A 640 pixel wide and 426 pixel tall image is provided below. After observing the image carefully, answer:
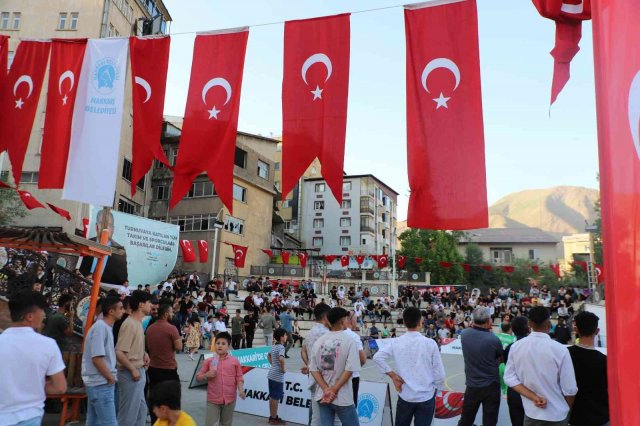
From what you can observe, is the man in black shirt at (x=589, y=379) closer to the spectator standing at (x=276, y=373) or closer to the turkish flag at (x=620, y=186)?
the turkish flag at (x=620, y=186)

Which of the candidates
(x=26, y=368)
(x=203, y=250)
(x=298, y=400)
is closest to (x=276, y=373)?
(x=298, y=400)

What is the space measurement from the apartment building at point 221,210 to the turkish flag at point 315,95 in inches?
1144

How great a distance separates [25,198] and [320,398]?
1966cm

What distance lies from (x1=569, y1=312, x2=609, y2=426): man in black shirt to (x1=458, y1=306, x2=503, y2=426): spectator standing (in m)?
1.22

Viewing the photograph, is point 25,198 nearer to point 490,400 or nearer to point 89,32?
point 89,32

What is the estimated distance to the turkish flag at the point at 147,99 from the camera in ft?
28.3

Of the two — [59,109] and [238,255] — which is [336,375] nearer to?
[59,109]

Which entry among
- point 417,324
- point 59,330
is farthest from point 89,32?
point 417,324

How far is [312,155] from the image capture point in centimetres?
733

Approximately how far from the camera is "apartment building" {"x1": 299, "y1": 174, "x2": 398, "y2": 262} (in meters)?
63.9

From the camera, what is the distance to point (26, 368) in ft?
11.5

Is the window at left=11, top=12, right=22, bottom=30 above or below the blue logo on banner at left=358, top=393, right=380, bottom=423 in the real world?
above

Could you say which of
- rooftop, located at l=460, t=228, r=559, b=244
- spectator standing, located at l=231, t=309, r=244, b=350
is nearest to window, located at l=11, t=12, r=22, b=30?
spectator standing, located at l=231, t=309, r=244, b=350

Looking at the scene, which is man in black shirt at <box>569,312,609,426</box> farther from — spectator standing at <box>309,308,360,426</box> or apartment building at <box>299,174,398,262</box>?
apartment building at <box>299,174,398,262</box>
